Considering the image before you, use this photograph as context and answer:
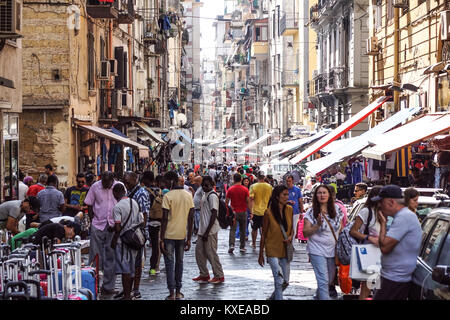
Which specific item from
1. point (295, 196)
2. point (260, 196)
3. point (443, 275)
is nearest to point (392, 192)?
point (443, 275)

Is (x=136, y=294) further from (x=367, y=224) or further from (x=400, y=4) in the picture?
(x=400, y=4)

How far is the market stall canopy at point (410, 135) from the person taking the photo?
1508 cm

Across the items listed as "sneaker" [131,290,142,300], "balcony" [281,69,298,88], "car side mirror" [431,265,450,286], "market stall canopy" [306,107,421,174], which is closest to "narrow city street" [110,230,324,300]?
"sneaker" [131,290,142,300]

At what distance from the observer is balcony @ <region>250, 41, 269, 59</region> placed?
258 ft

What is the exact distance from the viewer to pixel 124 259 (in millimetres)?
11797

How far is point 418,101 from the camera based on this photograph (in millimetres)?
22469

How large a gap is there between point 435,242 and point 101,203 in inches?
243

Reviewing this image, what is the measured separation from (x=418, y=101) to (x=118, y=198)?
39.8 feet

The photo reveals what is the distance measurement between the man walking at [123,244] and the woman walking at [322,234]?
2454 millimetres

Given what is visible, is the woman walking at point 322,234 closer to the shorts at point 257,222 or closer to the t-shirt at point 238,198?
the shorts at point 257,222

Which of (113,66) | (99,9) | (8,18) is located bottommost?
(8,18)

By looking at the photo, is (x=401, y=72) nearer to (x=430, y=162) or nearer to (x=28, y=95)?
(x=430, y=162)

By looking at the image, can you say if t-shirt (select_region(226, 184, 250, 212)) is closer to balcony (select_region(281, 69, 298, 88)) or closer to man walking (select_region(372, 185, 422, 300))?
man walking (select_region(372, 185, 422, 300))

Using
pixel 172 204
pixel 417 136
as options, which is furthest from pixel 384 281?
pixel 417 136
